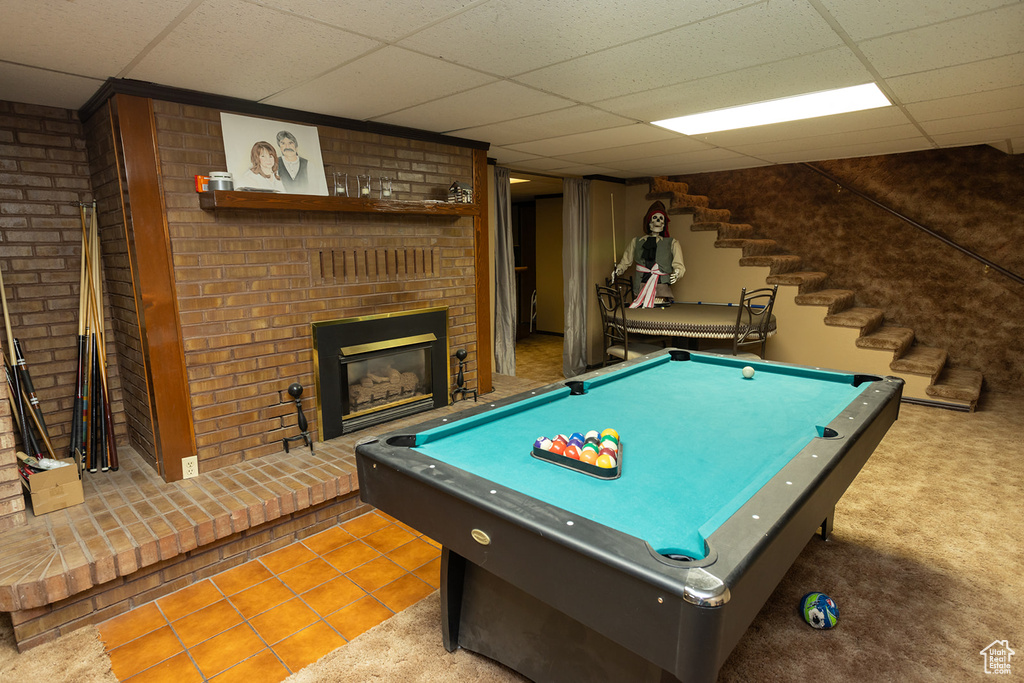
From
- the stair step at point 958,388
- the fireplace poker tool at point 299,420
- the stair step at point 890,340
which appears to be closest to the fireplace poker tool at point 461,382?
the fireplace poker tool at point 299,420

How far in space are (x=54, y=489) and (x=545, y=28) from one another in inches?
106

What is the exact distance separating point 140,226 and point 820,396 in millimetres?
3065

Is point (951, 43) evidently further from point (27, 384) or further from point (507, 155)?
point (27, 384)

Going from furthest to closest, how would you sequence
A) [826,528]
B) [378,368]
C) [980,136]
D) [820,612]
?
[980,136] → [378,368] → [826,528] → [820,612]

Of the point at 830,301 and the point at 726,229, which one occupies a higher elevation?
the point at 726,229

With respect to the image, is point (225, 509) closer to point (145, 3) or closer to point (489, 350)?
point (145, 3)

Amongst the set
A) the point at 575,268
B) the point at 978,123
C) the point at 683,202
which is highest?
the point at 978,123

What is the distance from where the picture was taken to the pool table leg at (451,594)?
1.77m

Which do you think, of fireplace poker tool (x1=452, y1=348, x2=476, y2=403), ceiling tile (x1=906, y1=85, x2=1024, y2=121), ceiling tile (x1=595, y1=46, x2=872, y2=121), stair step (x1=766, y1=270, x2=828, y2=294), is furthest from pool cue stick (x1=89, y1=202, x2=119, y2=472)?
stair step (x1=766, y1=270, x2=828, y2=294)

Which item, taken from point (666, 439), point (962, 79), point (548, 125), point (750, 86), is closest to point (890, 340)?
point (962, 79)

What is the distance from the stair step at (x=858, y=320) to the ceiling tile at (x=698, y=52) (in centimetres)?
345

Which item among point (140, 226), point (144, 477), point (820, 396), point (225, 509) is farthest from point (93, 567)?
point (820, 396)

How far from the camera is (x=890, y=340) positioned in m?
4.64

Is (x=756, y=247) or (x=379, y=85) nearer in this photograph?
(x=379, y=85)
